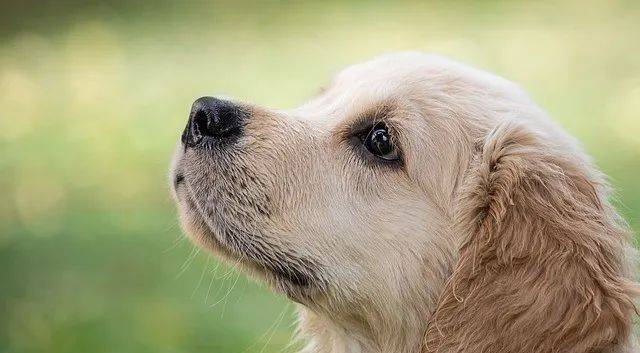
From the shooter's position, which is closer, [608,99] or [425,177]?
[425,177]

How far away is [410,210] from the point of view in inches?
155

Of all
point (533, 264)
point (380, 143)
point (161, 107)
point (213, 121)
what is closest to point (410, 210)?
point (380, 143)

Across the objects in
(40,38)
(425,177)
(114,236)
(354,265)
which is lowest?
(114,236)

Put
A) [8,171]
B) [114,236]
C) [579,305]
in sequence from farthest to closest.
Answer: [8,171] → [114,236] → [579,305]

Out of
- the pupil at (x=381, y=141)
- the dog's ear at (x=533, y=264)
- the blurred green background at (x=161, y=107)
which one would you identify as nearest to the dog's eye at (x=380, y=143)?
the pupil at (x=381, y=141)

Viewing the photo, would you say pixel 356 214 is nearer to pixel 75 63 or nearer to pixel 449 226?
pixel 449 226

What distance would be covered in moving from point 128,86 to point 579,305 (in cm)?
830

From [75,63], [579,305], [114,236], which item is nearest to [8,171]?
[114,236]

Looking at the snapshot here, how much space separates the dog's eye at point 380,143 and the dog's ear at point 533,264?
12.3 inches

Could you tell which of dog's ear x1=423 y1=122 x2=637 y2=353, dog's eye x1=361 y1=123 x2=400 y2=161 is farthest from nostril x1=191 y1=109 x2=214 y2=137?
dog's ear x1=423 y1=122 x2=637 y2=353

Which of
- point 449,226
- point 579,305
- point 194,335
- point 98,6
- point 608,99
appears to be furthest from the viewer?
point 98,6

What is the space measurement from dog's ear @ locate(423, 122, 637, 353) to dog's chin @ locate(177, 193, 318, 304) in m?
0.50

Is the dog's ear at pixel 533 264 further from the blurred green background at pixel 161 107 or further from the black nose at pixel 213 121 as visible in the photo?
the blurred green background at pixel 161 107

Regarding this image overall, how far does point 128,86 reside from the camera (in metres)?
11.3
